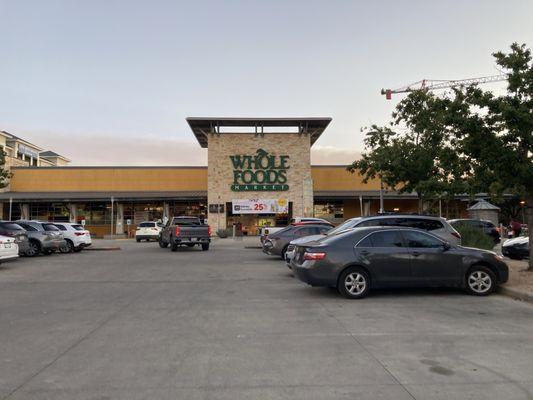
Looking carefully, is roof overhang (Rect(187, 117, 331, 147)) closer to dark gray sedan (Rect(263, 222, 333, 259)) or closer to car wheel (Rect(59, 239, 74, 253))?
car wheel (Rect(59, 239, 74, 253))

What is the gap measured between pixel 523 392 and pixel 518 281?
7478 mm

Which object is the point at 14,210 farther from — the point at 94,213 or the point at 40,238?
the point at 40,238

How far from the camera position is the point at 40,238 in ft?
Result: 69.8

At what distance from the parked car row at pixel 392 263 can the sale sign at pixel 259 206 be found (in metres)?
32.9

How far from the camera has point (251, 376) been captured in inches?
191

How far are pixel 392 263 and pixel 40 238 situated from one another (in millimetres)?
17693

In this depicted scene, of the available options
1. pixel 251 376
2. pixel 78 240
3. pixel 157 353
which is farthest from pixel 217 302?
pixel 78 240

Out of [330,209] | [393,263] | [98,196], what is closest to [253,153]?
[330,209]

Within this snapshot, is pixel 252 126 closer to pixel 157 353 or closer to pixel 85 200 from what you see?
pixel 85 200

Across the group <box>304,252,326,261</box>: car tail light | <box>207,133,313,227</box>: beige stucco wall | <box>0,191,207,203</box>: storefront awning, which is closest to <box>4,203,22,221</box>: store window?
<box>0,191,207,203</box>: storefront awning

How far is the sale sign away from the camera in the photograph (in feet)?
141

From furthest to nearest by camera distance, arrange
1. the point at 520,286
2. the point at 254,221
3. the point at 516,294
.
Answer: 1. the point at 254,221
2. the point at 520,286
3. the point at 516,294

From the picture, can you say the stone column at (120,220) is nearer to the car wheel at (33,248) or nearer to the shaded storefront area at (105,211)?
the shaded storefront area at (105,211)

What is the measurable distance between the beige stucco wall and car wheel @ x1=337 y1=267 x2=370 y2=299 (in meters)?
33.5
